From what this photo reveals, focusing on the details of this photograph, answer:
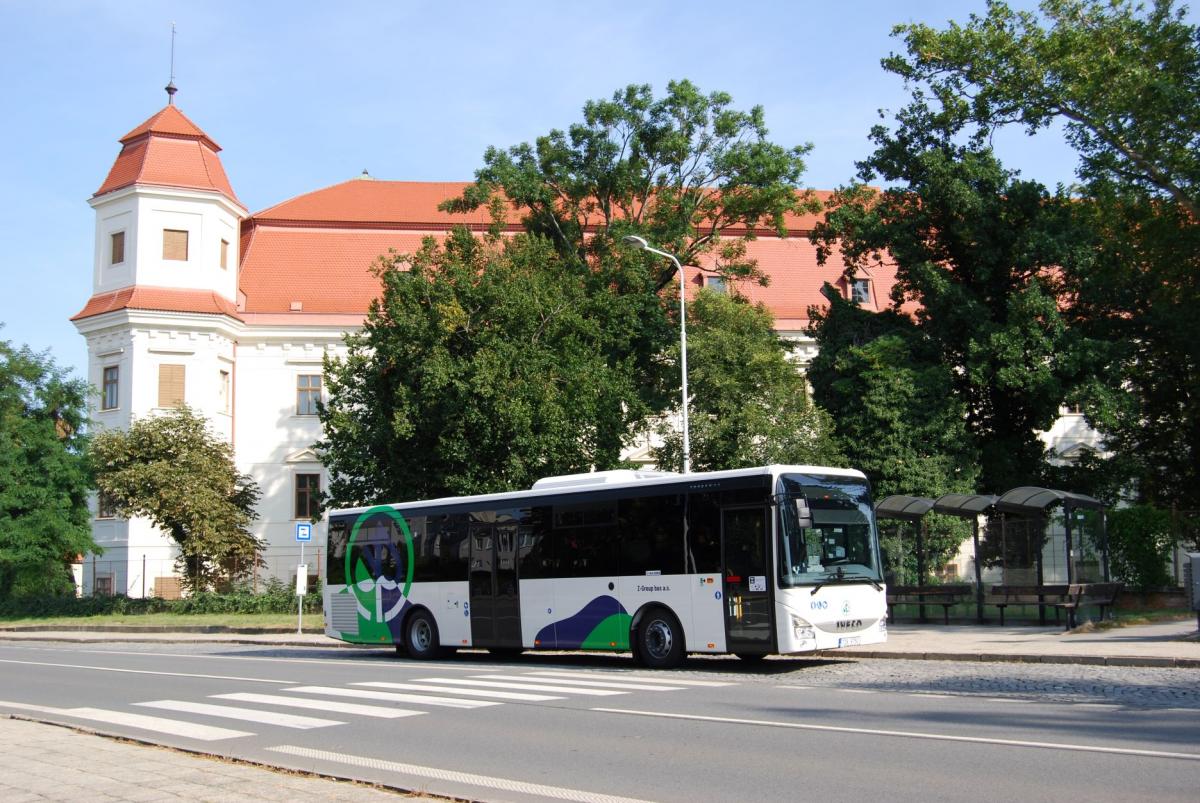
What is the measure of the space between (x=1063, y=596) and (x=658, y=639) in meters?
8.58

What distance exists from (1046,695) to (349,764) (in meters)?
7.87

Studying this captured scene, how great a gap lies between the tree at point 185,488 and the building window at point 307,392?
8413mm

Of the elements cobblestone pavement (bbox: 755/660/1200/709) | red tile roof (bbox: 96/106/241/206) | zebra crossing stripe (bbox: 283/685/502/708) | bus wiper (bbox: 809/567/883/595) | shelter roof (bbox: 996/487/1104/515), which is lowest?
zebra crossing stripe (bbox: 283/685/502/708)

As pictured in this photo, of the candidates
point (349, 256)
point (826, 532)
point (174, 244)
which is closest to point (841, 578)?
point (826, 532)

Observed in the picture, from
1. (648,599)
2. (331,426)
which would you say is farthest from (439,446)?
(648,599)

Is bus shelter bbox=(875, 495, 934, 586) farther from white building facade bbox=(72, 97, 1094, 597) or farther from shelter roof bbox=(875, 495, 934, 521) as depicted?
white building facade bbox=(72, 97, 1094, 597)

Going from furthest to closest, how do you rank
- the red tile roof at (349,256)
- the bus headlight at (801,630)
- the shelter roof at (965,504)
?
the red tile roof at (349,256)
the shelter roof at (965,504)
the bus headlight at (801,630)

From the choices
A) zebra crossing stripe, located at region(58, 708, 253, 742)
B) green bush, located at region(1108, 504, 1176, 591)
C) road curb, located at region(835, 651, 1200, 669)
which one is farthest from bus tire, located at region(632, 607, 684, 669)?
green bush, located at region(1108, 504, 1176, 591)

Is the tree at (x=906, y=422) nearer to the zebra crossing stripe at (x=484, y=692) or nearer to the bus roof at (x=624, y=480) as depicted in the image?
the bus roof at (x=624, y=480)

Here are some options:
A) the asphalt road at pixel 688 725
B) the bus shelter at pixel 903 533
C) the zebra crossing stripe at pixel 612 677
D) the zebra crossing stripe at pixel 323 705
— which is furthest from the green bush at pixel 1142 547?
the zebra crossing stripe at pixel 323 705

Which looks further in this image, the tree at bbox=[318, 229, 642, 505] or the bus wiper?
the tree at bbox=[318, 229, 642, 505]

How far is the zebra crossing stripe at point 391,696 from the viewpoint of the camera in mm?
13758

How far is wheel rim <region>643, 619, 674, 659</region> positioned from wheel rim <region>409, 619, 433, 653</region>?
17.6ft

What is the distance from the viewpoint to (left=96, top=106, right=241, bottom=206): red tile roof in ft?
158
